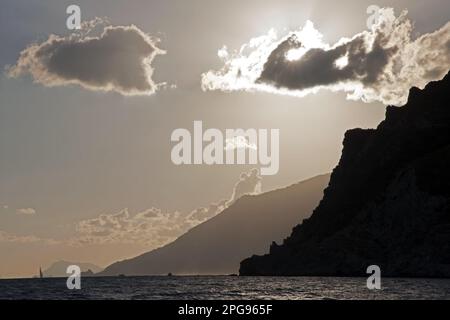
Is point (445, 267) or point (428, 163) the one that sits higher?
point (428, 163)

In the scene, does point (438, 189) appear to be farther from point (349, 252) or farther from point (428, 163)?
point (349, 252)
